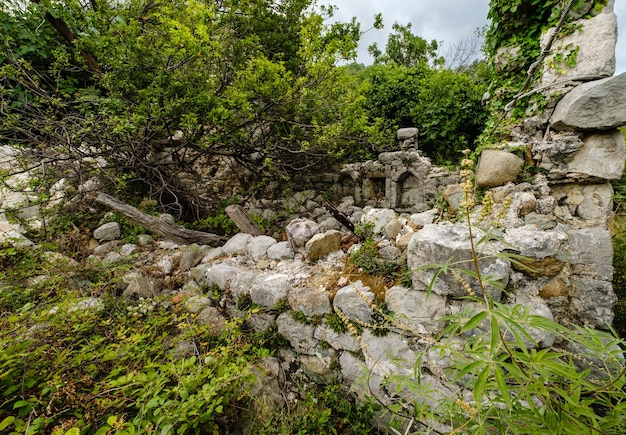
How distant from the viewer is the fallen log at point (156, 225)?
12.4 ft

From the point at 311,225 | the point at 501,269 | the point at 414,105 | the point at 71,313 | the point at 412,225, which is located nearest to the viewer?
the point at 501,269

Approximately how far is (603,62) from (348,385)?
3.20 meters

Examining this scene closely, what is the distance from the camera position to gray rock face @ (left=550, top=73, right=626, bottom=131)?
1.80 m

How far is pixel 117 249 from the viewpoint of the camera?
379 centimetres

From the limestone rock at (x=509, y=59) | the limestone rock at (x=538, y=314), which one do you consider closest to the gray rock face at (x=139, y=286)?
the limestone rock at (x=538, y=314)

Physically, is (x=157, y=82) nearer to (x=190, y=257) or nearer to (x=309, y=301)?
(x=190, y=257)

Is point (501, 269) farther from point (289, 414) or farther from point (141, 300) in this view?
point (141, 300)

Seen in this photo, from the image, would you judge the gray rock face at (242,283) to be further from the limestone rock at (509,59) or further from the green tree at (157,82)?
the limestone rock at (509,59)

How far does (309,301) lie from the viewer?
7.47 feet

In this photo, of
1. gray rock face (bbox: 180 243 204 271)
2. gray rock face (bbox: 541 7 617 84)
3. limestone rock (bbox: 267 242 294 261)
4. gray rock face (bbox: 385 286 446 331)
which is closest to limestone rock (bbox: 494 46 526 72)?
gray rock face (bbox: 541 7 617 84)

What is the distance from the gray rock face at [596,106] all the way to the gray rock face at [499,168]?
40cm

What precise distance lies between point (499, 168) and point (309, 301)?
1.98 m

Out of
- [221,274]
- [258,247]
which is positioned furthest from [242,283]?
[258,247]

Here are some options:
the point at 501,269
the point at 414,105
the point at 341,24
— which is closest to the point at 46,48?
the point at 341,24
